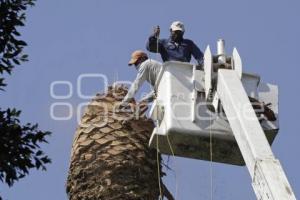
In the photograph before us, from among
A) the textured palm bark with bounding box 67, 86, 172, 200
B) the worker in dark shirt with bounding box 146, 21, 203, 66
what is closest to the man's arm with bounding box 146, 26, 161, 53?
the worker in dark shirt with bounding box 146, 21, 203, 66

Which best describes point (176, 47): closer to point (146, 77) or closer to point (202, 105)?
point (146, 77)

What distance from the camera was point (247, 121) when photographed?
1339 cm

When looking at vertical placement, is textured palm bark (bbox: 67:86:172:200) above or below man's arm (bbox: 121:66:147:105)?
below

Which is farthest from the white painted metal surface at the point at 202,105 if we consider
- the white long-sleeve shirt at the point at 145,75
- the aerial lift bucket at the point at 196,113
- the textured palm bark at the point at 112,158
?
the textured palm bark at the point at 112,158

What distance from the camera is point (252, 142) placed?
42.9ft

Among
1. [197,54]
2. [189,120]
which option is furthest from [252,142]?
[197,54]

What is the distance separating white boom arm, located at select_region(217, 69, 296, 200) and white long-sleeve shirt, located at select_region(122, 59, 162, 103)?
1391mm

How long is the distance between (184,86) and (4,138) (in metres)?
2.63

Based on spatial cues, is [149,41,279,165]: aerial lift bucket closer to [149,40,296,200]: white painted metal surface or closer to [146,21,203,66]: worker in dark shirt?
[149,40,296,200]: white painted metal surface

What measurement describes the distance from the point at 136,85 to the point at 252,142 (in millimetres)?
2837

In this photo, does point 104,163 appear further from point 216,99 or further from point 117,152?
point 216,99

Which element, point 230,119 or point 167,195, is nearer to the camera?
point 230,119

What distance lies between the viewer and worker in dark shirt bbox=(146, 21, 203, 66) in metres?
15.9

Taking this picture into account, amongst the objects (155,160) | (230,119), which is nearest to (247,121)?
(230,119)
